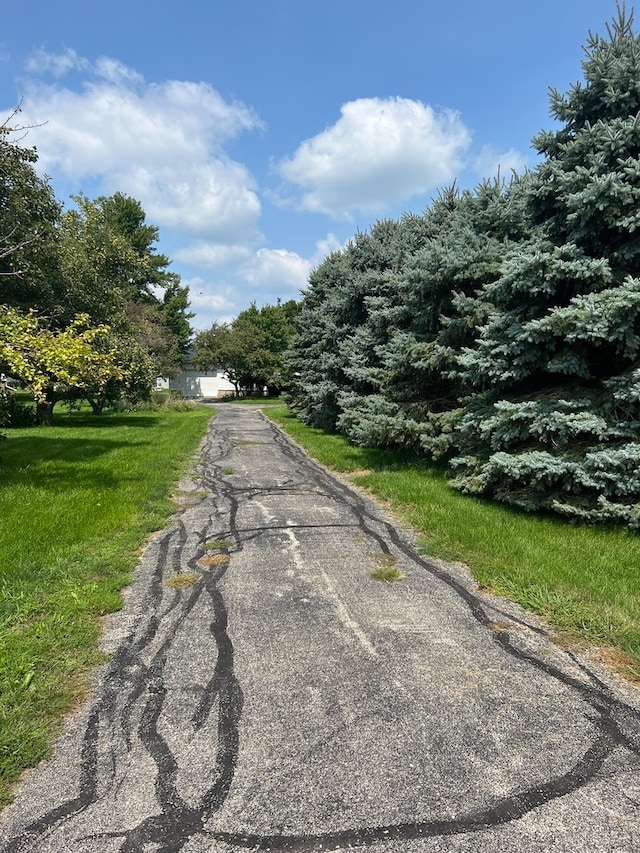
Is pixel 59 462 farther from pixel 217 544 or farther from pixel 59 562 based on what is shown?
pixel 217 544

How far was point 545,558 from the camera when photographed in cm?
452

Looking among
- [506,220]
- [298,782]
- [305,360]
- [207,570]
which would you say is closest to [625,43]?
[506,220]

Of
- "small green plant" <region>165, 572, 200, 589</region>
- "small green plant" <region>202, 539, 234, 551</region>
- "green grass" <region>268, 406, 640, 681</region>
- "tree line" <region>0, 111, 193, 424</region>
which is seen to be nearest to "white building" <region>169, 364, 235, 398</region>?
"tree line" <region>0, 111, 193, 424</region>

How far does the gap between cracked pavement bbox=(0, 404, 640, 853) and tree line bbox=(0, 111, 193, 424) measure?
412cm

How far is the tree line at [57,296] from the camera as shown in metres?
6.81

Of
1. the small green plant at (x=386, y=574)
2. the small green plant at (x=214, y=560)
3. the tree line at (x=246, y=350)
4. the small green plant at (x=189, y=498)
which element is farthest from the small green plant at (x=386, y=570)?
the tree line at (x=246, y=350)

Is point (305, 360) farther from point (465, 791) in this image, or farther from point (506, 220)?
point (465, 791)

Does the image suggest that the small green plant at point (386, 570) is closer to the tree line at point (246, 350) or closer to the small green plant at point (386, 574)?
the small green plant at point (386, 574)

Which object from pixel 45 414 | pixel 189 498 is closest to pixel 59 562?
pixel 189 498

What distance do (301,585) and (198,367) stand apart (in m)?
40.1

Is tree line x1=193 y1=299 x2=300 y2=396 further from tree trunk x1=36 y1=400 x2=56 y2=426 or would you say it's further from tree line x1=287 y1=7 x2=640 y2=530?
tree line x1=287 y1=7 x2=640 y2=530

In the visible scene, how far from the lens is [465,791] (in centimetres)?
204

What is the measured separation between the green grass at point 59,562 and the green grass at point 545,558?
10.2ft

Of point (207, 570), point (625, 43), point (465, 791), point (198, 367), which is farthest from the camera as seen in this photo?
point (198, 367)
